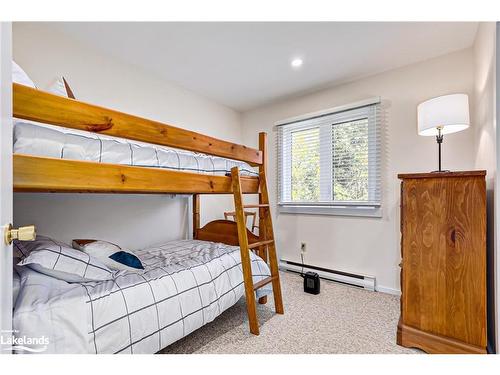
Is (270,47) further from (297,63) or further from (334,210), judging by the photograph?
(334,210)

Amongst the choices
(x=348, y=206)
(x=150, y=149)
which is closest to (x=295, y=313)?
(x=348, y=206)

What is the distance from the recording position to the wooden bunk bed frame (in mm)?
930

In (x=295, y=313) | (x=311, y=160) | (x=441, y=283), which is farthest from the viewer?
(x=311, y=160)

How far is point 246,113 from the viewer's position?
3.62 meters

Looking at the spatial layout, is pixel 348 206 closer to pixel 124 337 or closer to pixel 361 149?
pixel 361 149

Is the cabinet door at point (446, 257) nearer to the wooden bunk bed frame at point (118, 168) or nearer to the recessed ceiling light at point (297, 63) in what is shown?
the wooden bunk bed frame at point (118, 168)

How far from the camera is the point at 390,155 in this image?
2.42 metres

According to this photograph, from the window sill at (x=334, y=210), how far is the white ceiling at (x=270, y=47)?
4.55 feet

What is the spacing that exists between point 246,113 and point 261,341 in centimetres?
292

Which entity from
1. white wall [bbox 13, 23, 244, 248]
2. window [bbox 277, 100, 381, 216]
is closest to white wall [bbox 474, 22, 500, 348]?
window [bbox 277, 100, 381, 216]

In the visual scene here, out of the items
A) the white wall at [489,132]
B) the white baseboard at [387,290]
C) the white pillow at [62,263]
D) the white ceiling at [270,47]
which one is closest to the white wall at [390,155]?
the white baseboard at [387,290]

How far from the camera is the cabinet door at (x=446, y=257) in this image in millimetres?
1390

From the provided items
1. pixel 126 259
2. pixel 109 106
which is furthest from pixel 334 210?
pixel 109 106
